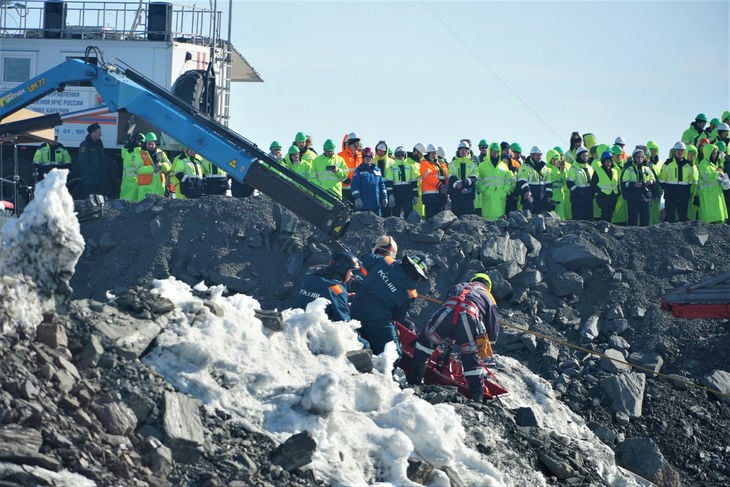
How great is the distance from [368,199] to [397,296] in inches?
303

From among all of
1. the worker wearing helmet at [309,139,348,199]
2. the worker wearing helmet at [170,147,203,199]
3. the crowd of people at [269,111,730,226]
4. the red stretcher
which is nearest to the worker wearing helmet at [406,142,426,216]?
the crowd of people at [269,111,730,226]

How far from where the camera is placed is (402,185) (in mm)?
21719

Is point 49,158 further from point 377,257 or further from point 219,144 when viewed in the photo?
point 377,257

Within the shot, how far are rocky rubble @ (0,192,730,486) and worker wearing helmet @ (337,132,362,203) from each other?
145cm

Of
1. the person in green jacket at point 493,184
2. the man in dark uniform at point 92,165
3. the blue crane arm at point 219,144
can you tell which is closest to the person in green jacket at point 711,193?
the person in green jacket at point 493,184

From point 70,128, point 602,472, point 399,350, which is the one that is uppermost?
point 70,128

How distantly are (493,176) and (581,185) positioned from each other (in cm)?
171

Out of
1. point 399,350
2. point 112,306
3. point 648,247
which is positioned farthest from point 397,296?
point 648,247

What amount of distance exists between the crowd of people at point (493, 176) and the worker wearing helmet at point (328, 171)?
0.05ft

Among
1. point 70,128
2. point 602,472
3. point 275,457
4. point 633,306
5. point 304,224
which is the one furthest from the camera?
point 70,128

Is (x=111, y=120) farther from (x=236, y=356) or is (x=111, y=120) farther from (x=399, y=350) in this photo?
(x=236, y=356)

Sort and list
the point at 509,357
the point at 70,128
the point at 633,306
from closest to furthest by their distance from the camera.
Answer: the point at 509,357
the point at 633,306
the point at 70,128

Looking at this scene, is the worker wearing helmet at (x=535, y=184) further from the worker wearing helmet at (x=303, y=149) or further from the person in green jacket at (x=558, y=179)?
the worker wearing helmet at (x=303, y=149)

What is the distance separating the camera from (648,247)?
67.2ft
